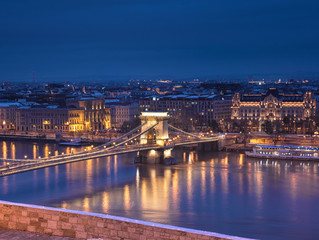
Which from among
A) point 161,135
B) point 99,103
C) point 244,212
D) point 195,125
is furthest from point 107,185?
point 99,103

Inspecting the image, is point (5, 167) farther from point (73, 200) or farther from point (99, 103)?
point (99, 103)

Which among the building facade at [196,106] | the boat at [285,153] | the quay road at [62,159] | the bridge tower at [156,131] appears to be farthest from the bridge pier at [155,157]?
the building facade at [196,106]

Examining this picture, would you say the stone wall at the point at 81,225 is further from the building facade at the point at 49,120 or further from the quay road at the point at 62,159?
the building facade at the point at 49,120

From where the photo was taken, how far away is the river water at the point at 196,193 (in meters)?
8.30

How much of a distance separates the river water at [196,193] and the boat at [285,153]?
0.80m

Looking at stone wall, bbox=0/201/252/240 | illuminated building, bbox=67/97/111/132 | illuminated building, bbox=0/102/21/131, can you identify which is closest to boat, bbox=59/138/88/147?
illuminated building, bbox=67/97/111/132

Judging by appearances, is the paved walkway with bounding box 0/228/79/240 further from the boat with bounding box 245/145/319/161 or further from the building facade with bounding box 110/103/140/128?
the building facade with bounding box 110/103/140/128

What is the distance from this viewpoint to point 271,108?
27.6 metres

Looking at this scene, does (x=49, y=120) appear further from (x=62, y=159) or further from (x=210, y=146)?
(x=62, y=159)

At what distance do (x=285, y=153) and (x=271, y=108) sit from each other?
11.6m

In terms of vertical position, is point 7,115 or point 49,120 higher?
point 7,115

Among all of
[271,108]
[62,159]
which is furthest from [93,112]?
[62,159]

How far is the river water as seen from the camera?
830 cm

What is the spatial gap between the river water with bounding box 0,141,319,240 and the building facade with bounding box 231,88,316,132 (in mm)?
12248
